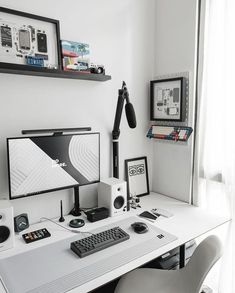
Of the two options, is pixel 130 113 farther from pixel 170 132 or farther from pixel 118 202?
pixel 118 202

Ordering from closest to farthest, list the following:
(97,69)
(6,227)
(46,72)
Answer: (6,227), (46,72), (97,69)

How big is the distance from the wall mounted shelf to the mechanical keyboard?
97cm

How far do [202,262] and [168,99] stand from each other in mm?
1232

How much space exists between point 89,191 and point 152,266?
677mm

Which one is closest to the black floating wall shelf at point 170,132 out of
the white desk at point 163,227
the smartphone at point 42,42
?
the white desk at point 163,227

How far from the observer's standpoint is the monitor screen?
1.43 m

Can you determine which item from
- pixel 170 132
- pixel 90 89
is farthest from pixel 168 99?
pixel 90 89

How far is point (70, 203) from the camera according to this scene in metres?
1.80

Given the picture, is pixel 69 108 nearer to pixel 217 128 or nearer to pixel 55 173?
pixel 55 173

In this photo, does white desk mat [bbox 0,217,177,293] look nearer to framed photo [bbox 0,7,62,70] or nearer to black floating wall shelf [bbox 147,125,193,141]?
black floating wall shelf [bbox 147,125,193,141]

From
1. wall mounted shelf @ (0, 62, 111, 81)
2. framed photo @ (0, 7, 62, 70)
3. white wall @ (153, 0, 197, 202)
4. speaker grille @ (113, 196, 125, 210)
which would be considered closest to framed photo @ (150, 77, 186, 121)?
white wall @ (153, 0, 197, 202)

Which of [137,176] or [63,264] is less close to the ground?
[137,176]

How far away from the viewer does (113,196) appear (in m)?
1.72

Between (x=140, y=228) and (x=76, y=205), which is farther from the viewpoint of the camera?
(x=76, y=205)
